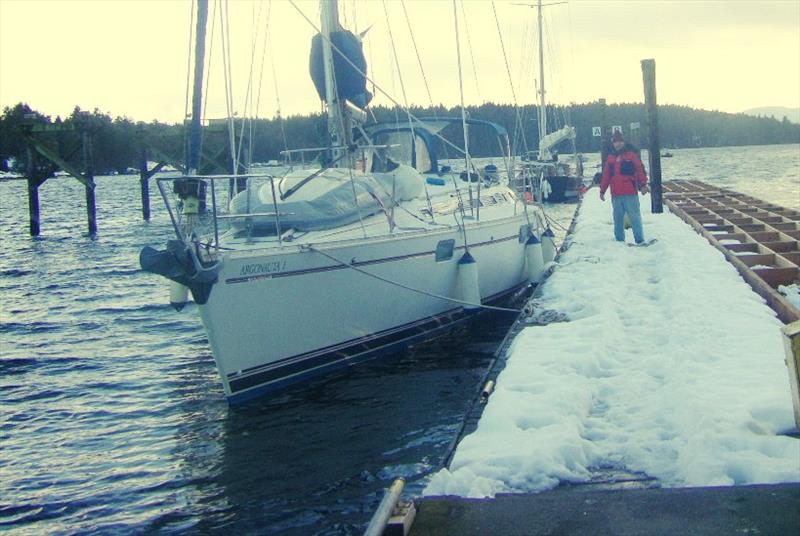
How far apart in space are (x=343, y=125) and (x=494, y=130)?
5128 millimetres

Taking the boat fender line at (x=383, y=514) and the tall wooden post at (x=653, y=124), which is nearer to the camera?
the boat fender line at (x=383, y=514)

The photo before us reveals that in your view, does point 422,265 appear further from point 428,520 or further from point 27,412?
point 428,520

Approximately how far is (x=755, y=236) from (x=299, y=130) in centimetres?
2113

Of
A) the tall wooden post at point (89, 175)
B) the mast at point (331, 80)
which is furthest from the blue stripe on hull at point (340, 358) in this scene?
the tall wooden post at point (89, 175)

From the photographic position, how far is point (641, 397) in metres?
6.24

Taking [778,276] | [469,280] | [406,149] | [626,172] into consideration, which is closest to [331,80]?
[406,149]

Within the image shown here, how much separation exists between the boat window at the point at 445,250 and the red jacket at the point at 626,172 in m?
3.26

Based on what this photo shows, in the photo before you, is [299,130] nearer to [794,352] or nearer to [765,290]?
[765,290]

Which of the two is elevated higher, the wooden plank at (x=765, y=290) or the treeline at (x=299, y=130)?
the treeline at (x=299, y=130)

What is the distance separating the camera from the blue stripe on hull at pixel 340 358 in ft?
31.7

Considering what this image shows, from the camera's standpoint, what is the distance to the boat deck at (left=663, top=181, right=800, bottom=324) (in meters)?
10.5

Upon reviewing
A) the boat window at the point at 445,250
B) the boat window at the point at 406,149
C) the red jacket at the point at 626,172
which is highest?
the boat window at the point at 406,149

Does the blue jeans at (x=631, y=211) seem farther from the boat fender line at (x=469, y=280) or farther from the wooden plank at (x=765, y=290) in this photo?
the boat fender line at (x=469, y=280)

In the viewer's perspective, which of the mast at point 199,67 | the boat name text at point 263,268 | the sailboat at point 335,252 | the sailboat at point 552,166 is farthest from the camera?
the sailboat at point 552,166
